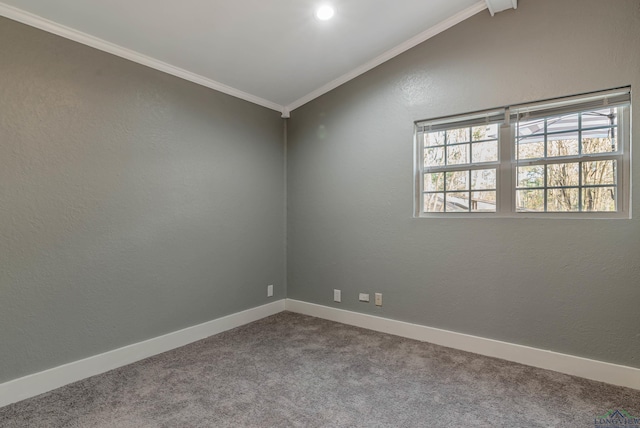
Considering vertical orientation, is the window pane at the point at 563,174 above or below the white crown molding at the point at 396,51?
below

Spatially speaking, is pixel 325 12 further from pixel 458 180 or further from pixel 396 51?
pixel 458 180

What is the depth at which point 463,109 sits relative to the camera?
2824 mm

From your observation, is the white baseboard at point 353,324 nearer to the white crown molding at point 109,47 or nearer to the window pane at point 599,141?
the window pane at point 599,141

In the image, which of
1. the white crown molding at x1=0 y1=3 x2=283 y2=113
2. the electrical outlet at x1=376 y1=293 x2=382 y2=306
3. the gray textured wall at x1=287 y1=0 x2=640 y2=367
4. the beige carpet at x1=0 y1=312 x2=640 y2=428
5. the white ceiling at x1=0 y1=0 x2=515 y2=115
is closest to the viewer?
the beige carpet at x1=0 y1=312 x2=640 y2=428

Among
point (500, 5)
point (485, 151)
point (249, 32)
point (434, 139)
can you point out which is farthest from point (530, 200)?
point (249, 32)

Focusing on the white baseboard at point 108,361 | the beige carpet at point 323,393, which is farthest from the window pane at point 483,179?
the white baseboard at point 108,361

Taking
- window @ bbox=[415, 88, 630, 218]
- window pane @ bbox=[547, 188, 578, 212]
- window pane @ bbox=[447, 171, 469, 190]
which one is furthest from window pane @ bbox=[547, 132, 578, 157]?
window pane @ bbox=[447, 171, 469, 190]

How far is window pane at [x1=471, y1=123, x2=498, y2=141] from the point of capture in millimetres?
2807

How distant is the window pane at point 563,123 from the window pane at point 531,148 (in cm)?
10

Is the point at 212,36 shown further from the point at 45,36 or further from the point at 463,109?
the point at 463,109

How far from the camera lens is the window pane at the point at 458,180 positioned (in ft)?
9.66

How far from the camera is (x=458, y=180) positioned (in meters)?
2.99

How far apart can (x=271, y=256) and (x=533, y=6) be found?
10.7ft

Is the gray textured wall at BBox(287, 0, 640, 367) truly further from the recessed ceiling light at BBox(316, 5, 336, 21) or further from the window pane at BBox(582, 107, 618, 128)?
the recessed ceiling light at BBox(316, 5, 336, 21)
